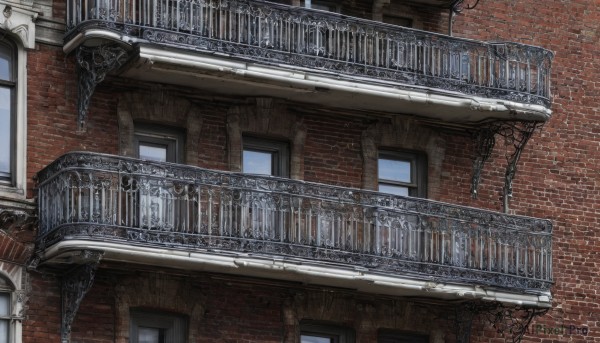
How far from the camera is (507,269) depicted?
124 feet

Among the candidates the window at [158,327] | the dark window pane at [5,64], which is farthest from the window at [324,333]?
the dark window pane at [5,64]

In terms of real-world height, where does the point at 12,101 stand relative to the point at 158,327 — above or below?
above

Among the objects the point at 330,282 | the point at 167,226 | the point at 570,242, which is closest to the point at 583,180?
the point at 570,242

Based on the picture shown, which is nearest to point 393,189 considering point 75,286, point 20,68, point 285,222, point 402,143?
point 402,143

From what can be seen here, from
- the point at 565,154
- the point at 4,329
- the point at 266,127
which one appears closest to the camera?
the point at 4,329

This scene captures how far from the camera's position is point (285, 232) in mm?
36156

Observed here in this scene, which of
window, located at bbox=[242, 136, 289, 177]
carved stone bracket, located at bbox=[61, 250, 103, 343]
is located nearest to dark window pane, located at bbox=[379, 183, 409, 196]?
window, located at bbox=[242, 136, 289, 177]

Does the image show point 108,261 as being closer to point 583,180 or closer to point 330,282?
point 330,282

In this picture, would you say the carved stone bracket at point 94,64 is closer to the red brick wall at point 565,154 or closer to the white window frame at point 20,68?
the white window frame at point 20,68

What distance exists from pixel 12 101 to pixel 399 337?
7.46 metres

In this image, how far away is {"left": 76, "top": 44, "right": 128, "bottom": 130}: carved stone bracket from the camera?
35625 millimetres

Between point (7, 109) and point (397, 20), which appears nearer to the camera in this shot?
point (7, 109)

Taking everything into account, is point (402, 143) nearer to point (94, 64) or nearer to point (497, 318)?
point (497, 318)

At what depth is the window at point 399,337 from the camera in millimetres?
38125
